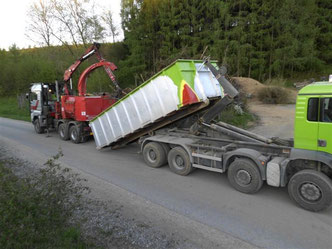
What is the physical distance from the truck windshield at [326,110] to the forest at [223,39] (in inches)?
822

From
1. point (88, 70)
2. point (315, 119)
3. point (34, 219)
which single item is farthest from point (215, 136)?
point (88, 70)

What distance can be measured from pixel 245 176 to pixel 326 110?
2.08 m

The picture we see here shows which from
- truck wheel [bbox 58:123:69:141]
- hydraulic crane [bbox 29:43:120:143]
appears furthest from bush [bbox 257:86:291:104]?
truck wheel [bbox 58:123:69:141]

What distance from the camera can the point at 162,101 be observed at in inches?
254

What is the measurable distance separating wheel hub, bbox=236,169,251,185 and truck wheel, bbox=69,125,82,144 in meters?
7.28

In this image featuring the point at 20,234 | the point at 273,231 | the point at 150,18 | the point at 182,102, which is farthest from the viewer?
the point at 150,18

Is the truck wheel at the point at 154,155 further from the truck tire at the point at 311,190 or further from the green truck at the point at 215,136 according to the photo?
the truck tire at the point at 311,190

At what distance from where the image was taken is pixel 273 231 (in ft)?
12.6

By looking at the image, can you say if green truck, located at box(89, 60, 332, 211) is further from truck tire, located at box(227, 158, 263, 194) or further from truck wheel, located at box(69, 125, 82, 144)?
truck wheel, located at box(69, 125, 82, 144)

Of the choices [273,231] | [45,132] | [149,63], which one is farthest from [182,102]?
[149,63]

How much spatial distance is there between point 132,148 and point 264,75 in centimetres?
2432

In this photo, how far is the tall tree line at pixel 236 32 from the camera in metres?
25.8

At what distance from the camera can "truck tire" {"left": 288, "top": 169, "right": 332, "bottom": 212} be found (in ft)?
13.8

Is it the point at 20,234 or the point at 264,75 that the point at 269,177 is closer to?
the point at 20,234
